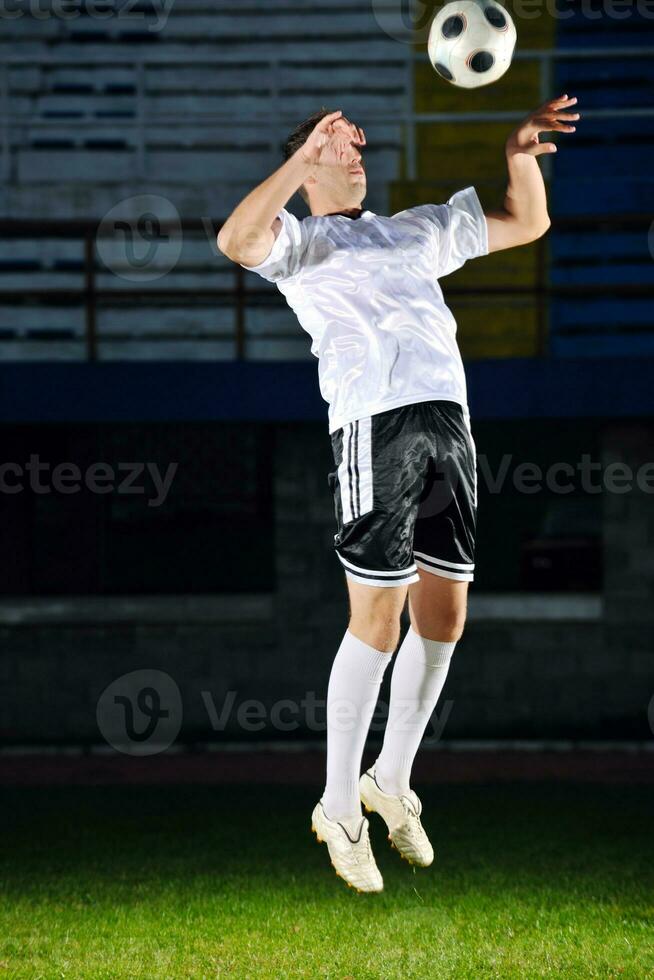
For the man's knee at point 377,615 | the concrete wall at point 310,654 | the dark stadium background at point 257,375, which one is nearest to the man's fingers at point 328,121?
the man's knee at point 377,615

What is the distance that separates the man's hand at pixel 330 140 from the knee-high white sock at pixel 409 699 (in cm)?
142

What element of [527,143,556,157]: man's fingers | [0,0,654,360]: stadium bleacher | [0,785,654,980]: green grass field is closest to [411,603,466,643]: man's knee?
[527,143,556,157]: man's fingers

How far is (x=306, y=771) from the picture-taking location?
37.3ft

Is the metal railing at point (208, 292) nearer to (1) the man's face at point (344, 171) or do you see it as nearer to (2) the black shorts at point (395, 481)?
(1) the man's face at point (344, 171)

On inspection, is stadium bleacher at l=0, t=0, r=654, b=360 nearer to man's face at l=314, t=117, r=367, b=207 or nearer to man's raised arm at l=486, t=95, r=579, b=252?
man's raised arm at l=486, t=95, r=579, b=252

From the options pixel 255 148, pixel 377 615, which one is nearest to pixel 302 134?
pixel 377 615

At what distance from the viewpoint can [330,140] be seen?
3.44 metres

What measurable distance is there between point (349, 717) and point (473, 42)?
2.01 metres

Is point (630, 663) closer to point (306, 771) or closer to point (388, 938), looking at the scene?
point (306, 771)

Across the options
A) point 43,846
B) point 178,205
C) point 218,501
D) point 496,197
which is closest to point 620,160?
point 496,197

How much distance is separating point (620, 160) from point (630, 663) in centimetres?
598

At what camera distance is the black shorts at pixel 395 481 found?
3.48 m

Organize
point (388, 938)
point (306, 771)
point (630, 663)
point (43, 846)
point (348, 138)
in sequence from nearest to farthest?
point (348, 138) < point (388, 938) < point (43, 846) < point (306, 771) < point (630, 663)

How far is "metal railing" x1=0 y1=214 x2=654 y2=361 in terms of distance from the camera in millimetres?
11953
